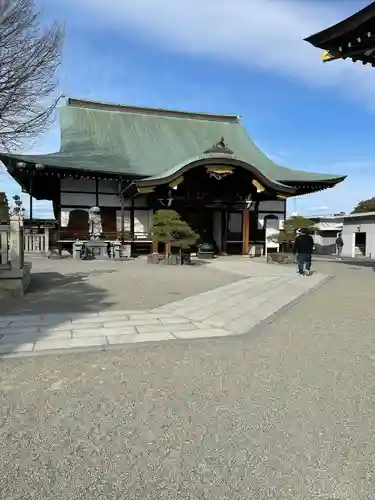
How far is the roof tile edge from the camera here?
2581 centimetres

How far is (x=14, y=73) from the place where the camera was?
11.6 m

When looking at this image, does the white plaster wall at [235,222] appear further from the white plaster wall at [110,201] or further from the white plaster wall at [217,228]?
the white plaster wall at [110,201]

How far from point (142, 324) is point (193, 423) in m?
3.32

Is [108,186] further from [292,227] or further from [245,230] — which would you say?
[292,227]

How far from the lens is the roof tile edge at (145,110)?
25812 millimetres

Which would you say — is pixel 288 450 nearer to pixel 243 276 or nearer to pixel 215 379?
pixel 215 379

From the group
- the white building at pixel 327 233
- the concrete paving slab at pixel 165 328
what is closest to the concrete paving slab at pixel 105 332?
the concrete paving slab at pixel 165 328

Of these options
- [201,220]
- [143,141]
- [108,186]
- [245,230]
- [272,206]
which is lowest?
[245,230]

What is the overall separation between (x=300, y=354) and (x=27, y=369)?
3066mm

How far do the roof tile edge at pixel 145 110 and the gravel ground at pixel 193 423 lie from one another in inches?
930

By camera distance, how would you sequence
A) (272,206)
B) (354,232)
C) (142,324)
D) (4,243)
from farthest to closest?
(354,232) → (272,206) → (4,243) → (142,324)

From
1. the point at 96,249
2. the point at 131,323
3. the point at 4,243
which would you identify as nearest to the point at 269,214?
the point at 96,249

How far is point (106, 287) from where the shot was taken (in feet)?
33.6

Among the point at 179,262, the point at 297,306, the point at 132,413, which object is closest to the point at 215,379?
the point at 132,413
